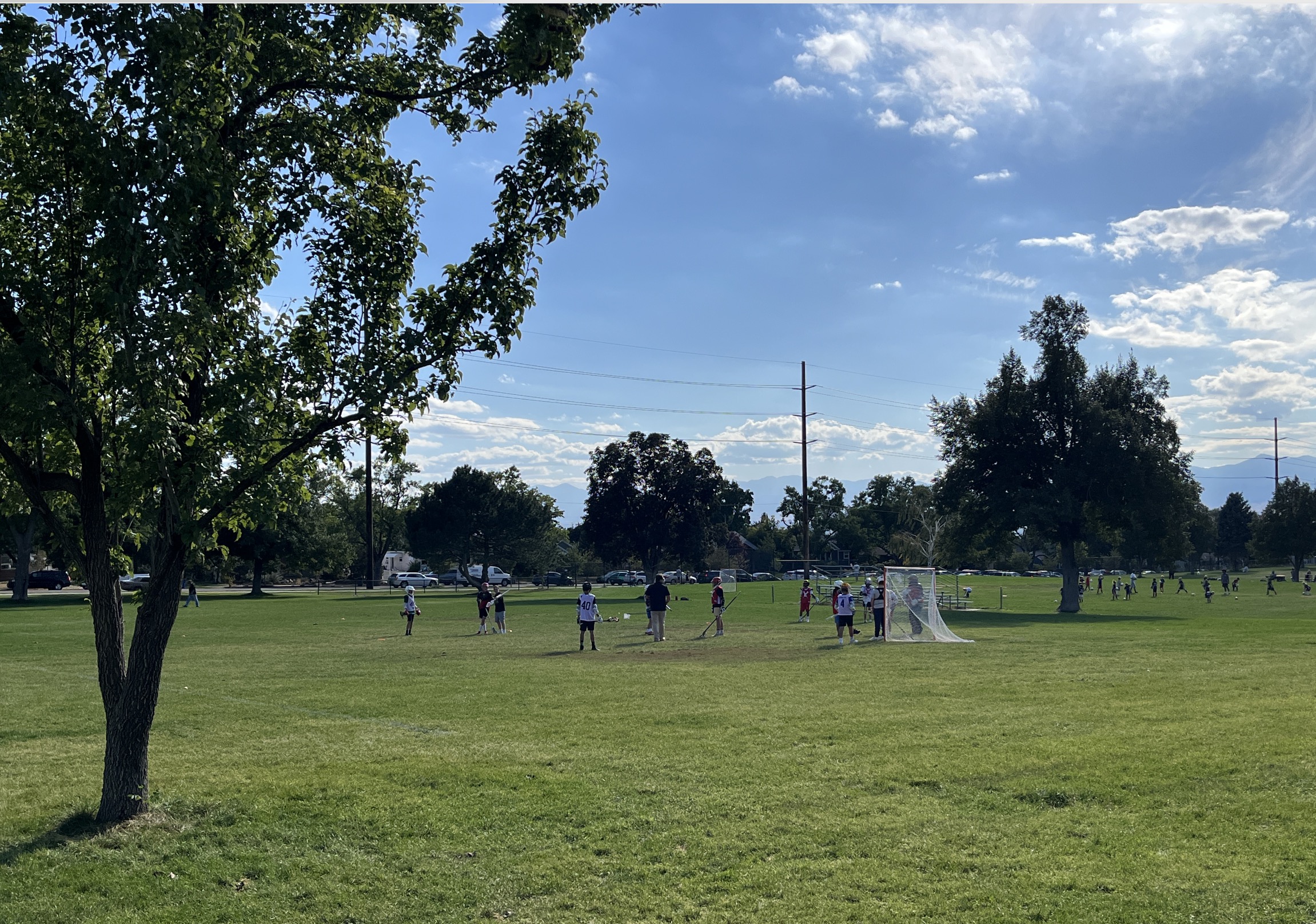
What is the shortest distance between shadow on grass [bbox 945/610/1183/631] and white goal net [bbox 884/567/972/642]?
17.9 ft

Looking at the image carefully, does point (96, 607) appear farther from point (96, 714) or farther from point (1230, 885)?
point (1230, 885)

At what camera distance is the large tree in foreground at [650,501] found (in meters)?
75.0

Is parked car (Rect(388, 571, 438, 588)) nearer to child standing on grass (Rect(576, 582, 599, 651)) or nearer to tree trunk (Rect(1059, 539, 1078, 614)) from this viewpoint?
tree trunk (Rect(1059, 539, 1078, 614))

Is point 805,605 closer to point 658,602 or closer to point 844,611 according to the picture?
point 844,611

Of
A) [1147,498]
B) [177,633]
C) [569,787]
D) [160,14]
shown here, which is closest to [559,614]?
[177,633]

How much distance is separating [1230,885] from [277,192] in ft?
32.6

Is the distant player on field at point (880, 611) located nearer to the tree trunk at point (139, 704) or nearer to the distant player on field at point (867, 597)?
the distant player on field at point (867, 597)

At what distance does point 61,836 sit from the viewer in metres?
8.80

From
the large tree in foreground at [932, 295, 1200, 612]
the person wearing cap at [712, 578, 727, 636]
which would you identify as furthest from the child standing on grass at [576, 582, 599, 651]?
the large tree in foreground at [932, 295, 1200, 612]

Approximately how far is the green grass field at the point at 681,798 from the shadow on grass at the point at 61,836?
0.03 metres

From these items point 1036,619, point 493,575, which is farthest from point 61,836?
point 493,575

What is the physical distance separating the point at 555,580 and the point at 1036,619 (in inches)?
2804

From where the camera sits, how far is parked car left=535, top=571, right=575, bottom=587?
10081cm

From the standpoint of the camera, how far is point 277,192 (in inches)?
379
